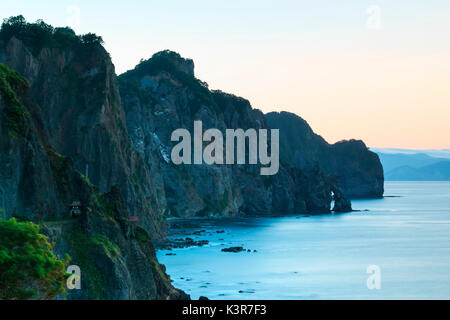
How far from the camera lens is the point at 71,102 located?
136375 mm

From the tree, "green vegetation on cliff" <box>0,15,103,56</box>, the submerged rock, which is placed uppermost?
"green vegetation on cliff" <box>0,15,103,56</box>

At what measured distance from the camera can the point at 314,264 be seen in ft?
410

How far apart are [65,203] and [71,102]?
7583cm

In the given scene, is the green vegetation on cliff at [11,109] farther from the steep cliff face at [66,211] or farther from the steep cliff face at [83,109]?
the steep cliff face at [83,109]

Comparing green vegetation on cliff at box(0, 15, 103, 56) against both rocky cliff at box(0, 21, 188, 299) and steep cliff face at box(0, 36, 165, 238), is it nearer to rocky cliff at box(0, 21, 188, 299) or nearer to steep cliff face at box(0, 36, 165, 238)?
steep cliff face at box(0, 36, 165, 238)

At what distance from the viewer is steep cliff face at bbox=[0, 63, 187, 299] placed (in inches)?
2256

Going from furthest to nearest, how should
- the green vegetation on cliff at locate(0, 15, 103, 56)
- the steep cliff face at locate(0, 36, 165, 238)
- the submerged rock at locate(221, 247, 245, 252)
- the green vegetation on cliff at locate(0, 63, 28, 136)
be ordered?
the submerged rock at locate(221, 247, 245, 252) < the green vegetation on cliff at locate(0, 15, 103, 56) < the steep cliff face at locate(0, 36, 165, 238) < the green vegetation on cliff at locate(0, 63, 28, 136)

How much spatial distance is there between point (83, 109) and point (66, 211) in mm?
74211

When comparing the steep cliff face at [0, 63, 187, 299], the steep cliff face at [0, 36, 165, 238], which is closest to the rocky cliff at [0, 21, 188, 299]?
the steep cliff face at [0, 63, 187, 299]

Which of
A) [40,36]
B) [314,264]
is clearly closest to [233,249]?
[314,264]

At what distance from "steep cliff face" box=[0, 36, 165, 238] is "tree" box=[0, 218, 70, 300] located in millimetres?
83025

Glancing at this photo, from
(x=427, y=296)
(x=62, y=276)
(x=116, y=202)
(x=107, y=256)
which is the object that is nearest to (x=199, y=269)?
(x=427, y=296)

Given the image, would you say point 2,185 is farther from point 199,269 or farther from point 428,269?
point 428,269

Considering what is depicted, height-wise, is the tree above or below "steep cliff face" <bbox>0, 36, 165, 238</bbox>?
below
